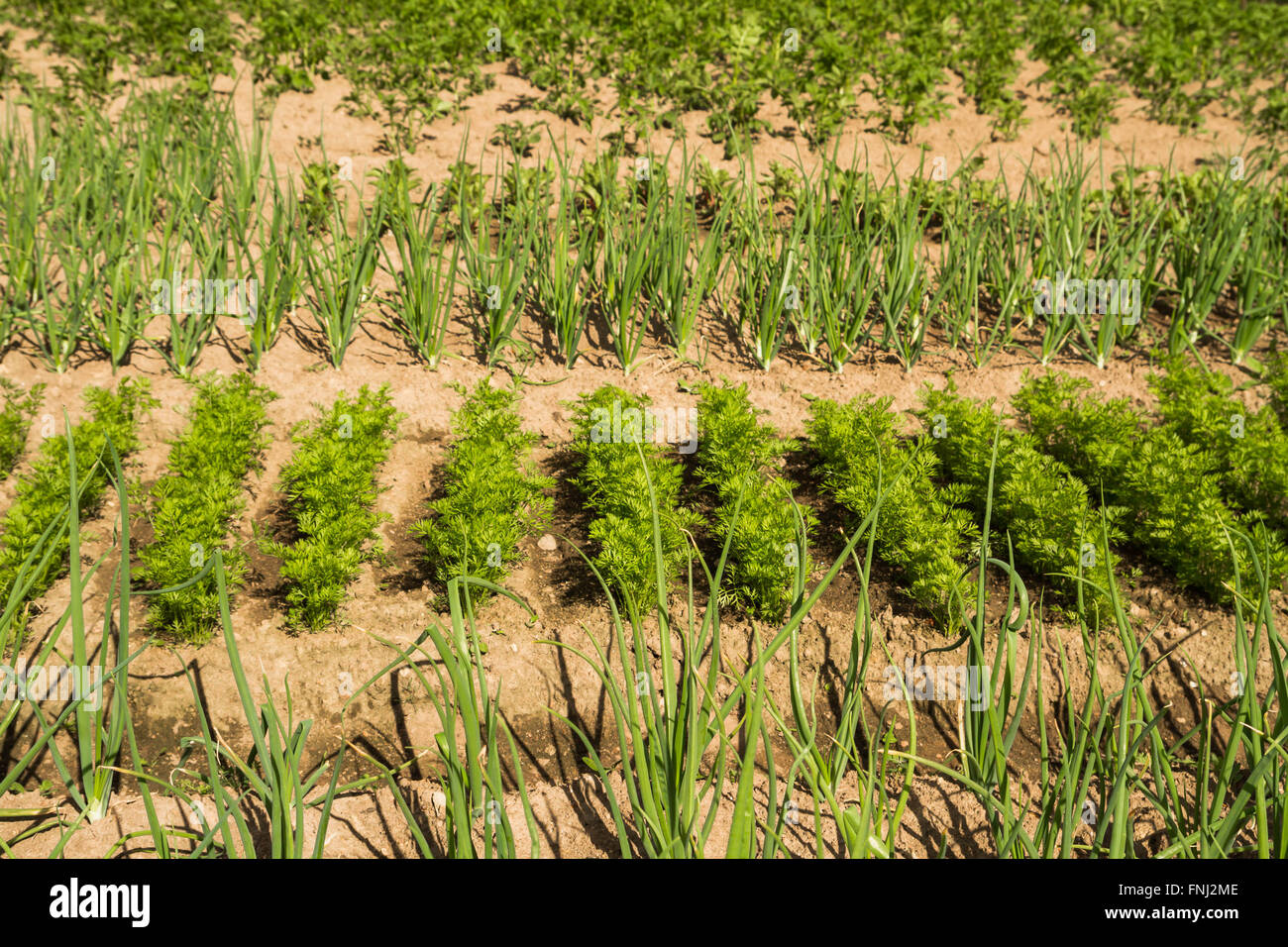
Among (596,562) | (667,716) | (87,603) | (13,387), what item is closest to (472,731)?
(667,716)

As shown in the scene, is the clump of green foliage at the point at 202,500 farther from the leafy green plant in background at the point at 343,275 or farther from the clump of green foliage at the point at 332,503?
the leafy green plant in background at the point at 343,275

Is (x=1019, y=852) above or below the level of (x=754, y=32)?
below

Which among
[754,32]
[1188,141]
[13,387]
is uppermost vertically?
[754,32]

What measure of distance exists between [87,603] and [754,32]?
18.4ft

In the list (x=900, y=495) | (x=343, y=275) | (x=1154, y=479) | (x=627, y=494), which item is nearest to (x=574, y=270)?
(x=343, y=275)

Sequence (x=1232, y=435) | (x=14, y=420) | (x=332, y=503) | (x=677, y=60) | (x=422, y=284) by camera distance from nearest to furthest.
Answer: (x=332, y=503) → (x=14, y=420) → (x=1232, y=435) → (x=422, y=284) → (x=677, y=60)

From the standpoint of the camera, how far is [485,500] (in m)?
2.90

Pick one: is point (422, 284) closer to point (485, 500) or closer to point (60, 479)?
point (485, 500)

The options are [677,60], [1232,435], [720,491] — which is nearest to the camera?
[720,491]

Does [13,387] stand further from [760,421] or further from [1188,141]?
[1188,141]

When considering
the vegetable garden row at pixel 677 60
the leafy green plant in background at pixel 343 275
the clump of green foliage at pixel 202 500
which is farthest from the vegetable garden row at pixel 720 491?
the vegetable garden row at pixel 677 60

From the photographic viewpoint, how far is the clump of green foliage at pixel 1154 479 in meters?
2.77

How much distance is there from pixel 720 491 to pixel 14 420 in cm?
269

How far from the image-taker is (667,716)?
1.79 meters
